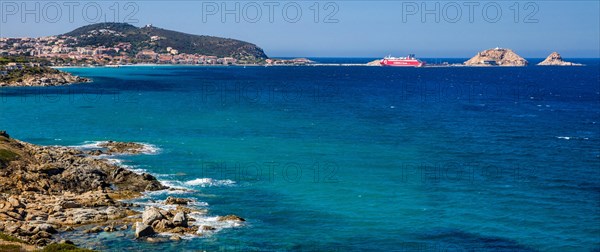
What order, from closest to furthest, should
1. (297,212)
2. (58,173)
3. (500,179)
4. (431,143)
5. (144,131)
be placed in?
(297,212), (58,173), (500,179), (431,143), (144,131)

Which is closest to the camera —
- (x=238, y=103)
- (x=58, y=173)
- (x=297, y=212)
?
(x=297, y=212)

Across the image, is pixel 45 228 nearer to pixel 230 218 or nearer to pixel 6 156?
pixel 230 218

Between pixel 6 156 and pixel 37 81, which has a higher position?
pixel 37 81

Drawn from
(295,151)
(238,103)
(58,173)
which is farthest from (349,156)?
(238,103)

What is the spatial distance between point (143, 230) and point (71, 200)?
39.2 feet

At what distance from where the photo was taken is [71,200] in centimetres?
5256

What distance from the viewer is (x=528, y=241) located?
4738 centimetres

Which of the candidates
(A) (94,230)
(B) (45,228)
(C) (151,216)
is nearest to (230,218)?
(C) (151,216)

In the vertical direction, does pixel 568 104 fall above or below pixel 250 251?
above

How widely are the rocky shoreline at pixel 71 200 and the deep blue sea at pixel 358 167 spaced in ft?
6.97

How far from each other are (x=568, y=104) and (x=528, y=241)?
12050 centimetres

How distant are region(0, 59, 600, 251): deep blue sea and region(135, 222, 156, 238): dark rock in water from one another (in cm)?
65

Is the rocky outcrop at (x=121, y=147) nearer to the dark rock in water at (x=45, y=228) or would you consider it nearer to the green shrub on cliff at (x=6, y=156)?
the green shrub on cliff at (x=6, y=156)

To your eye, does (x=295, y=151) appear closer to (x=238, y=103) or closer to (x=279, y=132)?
(x=279, y=132)
